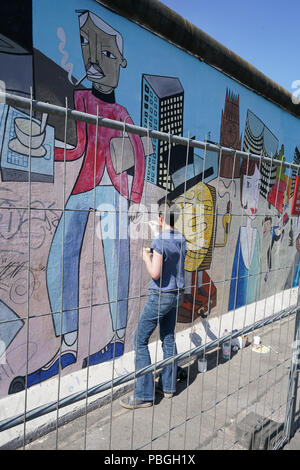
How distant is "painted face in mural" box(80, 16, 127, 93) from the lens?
121 inches

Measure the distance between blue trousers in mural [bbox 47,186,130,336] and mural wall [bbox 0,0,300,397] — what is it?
0.04 feet

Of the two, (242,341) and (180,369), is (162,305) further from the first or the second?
(242,341)

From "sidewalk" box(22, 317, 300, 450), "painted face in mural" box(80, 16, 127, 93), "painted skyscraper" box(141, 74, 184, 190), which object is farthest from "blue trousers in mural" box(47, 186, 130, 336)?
"painted face in mural" box(80, 16, 127, 93)

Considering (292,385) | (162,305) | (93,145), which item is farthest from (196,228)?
(292,385)

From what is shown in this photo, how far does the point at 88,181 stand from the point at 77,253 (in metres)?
0.70

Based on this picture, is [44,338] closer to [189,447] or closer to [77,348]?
[77,348]

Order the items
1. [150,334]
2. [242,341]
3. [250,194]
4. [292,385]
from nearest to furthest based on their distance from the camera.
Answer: [292,385] → [150,334] → [242,341] → [250,194]

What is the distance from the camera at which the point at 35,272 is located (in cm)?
291

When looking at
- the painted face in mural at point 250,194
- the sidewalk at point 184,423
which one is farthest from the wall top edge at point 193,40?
the sidewalk at point 184,423

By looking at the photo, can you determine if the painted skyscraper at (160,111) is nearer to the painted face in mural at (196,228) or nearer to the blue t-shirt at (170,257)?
the painted face in mural at (196,228)

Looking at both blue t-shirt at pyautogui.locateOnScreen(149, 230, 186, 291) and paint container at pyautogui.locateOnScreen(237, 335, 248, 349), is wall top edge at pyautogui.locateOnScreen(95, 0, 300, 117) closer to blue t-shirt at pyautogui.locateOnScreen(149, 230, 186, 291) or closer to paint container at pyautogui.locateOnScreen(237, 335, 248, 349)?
blue t-shirt at pyautogui.locateOnScreen(149, 230, 186, 291)

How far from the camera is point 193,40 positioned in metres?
4.13
